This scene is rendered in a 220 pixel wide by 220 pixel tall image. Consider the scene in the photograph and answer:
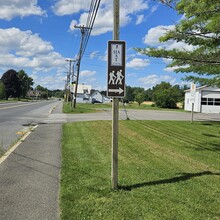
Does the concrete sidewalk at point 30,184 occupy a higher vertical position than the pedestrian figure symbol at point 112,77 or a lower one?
lower

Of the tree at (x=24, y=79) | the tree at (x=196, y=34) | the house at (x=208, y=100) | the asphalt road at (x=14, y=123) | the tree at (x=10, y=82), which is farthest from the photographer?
the tree at (x=24, y=79)

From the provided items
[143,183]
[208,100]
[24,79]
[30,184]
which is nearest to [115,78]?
[143,183]

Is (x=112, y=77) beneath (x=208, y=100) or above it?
above

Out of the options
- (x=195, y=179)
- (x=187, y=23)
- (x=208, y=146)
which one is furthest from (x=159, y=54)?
(x=195, y=179)

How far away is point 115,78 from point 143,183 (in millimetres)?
1978

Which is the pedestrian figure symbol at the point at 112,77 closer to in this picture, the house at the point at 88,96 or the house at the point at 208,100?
the house at the point at 208,100

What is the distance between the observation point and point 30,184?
6.11 m

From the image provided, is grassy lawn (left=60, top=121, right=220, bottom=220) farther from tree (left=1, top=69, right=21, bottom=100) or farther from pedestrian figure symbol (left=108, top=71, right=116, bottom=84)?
tree (left=1, top=69, right=21, bottom=100)

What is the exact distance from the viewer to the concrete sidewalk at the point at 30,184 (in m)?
4.69

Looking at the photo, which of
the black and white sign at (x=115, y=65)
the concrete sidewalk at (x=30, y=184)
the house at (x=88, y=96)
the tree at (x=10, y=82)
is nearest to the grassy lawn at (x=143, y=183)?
the concrete sidewalk at (x=30, y=184)

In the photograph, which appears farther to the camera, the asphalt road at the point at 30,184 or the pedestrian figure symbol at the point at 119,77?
the pedestrian figure symbol at the point at 119,77

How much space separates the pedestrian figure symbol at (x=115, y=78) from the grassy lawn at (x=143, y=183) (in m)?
1.82

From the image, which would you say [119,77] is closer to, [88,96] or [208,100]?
[208,100]

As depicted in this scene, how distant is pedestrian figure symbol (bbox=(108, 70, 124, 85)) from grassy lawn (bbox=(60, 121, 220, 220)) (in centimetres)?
182
